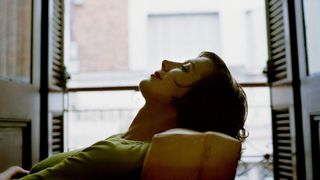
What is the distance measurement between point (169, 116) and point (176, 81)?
0.10 m

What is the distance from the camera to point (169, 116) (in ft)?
3.65

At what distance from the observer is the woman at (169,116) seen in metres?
0.91

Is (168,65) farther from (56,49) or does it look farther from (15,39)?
(56,49)

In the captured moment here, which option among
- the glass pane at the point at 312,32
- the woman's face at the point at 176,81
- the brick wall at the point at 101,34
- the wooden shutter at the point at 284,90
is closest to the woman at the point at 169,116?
the woman's face at the point at 176,81

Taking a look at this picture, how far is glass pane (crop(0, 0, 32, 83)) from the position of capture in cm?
161

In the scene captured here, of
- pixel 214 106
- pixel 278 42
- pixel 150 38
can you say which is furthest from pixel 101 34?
pixel 214 106

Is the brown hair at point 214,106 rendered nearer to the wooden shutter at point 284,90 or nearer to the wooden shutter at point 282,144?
the wooden shutter at point 284,90

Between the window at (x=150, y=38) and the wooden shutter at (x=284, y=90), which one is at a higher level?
the window at (x=150, y=38)

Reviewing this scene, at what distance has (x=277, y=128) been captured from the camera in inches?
89.1

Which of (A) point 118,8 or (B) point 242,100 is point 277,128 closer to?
(B) point 242,100

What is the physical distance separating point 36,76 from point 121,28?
664 cm

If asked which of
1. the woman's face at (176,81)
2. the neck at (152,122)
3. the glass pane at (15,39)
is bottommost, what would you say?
the neck at (152,122)

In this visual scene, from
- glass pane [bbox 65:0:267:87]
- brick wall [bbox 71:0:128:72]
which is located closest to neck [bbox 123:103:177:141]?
glass pane [bbox 65:0:267:87]

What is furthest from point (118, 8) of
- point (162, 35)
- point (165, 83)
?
point (165, 83)
